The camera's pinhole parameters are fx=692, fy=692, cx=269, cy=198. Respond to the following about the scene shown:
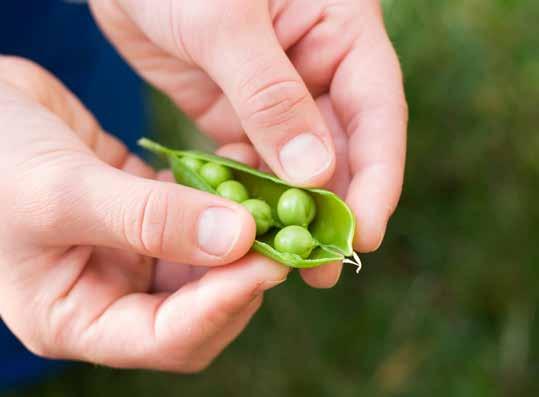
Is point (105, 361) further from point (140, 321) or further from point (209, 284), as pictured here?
point (209, 284)

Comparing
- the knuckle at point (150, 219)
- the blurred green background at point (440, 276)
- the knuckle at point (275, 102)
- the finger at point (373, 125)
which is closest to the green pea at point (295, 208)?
the finger at point (373, 125)

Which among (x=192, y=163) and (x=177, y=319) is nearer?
(x=177, y=319)

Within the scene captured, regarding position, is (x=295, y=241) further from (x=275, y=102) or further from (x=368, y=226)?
(x=275, y=102)

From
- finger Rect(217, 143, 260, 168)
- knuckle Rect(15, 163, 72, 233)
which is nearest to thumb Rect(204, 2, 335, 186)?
finger Rect(217, 143, 260, 168)

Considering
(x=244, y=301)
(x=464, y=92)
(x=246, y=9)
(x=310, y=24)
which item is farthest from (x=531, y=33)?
(x=244, y=301)

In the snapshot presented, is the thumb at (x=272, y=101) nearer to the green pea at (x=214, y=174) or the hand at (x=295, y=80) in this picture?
the hand at (x=295, y=80)

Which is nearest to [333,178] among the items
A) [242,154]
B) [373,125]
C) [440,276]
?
[373,125]
